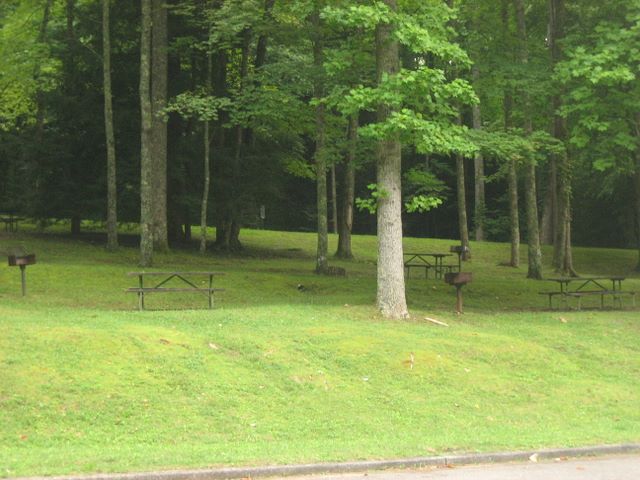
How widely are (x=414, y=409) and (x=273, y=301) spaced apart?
7.89 meters

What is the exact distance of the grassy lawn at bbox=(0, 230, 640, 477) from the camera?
916 cm

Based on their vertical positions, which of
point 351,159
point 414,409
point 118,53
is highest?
point 118,53

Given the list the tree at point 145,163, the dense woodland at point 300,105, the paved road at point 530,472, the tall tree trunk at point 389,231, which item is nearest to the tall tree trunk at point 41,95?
the dense woodland at point 300,105

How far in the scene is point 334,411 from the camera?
10.9 m

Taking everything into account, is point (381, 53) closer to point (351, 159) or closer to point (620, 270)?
point (351, 159)

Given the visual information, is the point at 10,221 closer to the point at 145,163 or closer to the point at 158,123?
the point at 158,123

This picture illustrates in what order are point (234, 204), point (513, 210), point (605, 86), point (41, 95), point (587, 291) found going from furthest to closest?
point (41, 95)
point (234, 204)
point (513, 210)
point (587, 291)
point (605, 86)

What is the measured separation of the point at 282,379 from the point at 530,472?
4.25 m

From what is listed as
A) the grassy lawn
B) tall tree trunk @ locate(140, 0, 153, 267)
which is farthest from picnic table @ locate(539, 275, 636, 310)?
tall tree trunk @ locate(140, 0, 153, 267)

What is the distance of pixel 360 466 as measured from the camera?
8.30m

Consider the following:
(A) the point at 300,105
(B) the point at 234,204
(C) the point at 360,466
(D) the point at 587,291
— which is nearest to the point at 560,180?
(D) the point at 587,291

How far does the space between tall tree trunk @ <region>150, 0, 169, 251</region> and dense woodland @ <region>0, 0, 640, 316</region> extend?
0.23 ft

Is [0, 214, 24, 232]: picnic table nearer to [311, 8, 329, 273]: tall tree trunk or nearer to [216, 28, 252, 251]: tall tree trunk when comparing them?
[216, 28, 252, 251]: tall tree trunk

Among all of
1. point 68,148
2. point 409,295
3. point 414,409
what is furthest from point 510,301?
point 68,148
